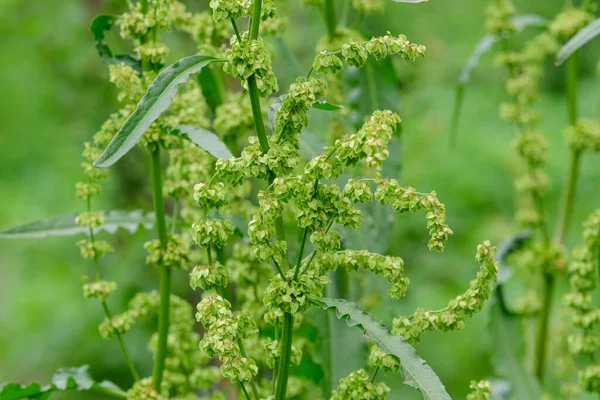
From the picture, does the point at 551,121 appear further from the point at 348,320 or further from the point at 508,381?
the point at 348,320

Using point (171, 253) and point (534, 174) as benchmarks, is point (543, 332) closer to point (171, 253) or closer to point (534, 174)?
point (534, 174)

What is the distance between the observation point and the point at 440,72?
2.53 meters

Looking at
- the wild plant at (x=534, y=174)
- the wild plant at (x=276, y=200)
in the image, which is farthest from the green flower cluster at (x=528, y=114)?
the wild plant at (x=276, y=200)

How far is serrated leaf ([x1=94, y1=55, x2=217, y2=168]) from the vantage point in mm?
729

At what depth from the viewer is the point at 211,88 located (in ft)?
3.80

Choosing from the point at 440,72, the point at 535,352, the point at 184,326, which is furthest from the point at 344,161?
the point at 440,72

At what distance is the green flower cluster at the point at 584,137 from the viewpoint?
136 centimetres

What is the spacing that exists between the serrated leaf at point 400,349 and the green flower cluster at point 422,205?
4.2 inches

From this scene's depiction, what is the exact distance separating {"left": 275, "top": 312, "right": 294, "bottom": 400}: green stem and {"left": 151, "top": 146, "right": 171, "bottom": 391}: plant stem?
25cm

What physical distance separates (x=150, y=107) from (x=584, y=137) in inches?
34.4

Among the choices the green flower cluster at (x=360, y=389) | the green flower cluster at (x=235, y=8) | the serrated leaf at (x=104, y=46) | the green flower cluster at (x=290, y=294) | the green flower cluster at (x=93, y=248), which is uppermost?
the serrated leaf at (x=104, y=46)

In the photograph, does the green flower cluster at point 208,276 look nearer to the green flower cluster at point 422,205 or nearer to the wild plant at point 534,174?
the green flower cluster at point 422,205

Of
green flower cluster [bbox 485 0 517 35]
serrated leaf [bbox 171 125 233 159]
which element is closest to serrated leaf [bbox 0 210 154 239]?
serrated leaf [bbox 171 125 233 159]

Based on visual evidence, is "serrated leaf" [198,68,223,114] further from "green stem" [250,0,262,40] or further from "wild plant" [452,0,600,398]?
"wild plant" [452,0,600,398]
